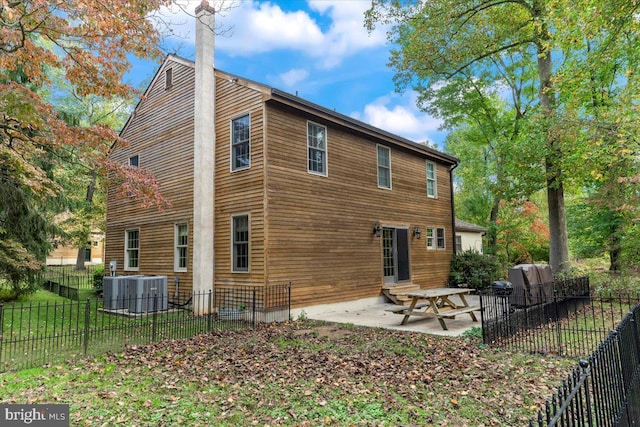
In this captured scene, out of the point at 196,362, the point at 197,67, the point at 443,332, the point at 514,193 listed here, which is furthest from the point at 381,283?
the point at 197,67

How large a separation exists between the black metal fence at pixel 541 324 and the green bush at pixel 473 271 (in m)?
6.19

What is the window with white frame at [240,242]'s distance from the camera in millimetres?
11047

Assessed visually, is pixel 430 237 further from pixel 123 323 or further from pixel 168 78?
pixel 123 323

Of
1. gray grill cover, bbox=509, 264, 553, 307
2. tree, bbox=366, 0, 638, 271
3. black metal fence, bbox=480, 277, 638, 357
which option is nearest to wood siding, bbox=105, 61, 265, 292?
black metal fence, bbox=480, 277, 638, 357

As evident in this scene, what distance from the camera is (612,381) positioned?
3498 millimetres

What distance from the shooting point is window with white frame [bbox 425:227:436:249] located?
16.9 metres

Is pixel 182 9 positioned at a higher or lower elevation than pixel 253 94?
higher

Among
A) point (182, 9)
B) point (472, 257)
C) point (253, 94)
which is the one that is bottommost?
point (472, 257)

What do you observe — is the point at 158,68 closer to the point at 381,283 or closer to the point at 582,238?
the point at 381,283

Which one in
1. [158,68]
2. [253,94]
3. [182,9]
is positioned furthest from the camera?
[158,68]

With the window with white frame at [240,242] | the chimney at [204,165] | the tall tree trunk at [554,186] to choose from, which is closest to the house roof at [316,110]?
the chimney at [204,165]

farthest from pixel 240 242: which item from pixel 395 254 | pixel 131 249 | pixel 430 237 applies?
pixel 430 237

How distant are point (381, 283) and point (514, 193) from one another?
290 inches

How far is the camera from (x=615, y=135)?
1152 centimetres
